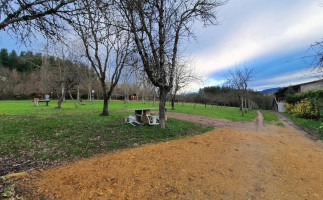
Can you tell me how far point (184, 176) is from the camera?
9.80 ft

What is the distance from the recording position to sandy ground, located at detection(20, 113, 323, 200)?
2445 mm

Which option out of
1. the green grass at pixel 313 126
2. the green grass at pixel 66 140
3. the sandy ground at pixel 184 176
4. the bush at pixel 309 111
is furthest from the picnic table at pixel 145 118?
the bush at pixel 309 111

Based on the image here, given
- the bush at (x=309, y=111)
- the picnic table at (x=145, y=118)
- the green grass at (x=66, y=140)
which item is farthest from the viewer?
the bush at (x=309, y=111)

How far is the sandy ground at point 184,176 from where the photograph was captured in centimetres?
245

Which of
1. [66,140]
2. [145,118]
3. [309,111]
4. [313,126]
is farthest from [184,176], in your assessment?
[309,111]

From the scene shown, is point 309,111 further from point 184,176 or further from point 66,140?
point 66,140

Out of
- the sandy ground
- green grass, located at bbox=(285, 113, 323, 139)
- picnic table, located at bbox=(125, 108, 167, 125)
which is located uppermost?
picnic table, located at bbox=(125, 108, 167, 125)

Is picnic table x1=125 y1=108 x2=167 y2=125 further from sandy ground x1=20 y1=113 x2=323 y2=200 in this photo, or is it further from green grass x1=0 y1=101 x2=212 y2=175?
sandy ground x1=20 y1=113 x2=323 y2=200

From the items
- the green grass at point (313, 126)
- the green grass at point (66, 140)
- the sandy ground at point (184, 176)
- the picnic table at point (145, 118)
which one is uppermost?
the picnic table at point (145, 118)

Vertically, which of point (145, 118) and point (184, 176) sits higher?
point (145, 118)

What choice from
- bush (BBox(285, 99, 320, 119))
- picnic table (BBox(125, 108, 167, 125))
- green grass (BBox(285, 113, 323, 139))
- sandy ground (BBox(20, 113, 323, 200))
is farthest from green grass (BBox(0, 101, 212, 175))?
bush (BBox(285, 99, 320, 119))

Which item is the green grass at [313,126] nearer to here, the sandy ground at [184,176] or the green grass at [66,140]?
the sandy ground at [184,176]

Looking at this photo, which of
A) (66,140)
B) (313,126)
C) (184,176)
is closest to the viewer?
(184,176)

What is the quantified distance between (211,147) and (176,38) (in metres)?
5.07
